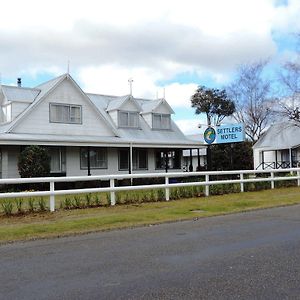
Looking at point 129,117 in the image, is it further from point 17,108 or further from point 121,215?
point 121,215

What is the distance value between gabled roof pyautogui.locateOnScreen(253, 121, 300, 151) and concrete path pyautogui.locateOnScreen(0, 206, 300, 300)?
35.7 meters

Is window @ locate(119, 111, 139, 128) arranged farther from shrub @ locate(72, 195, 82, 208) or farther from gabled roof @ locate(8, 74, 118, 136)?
shrub @ locate(72, 195, 82, 208)

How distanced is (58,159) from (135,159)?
6095 mm

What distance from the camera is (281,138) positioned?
154ft

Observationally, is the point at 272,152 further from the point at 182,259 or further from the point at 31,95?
the point at 182,259

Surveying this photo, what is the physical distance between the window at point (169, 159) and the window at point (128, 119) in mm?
2769

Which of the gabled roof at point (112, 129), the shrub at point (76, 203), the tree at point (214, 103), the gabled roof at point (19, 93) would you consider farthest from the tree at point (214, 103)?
the shrub at point (76, 203)

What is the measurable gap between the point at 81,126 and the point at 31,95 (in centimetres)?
369

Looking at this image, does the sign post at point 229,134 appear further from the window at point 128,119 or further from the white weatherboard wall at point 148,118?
the window at point 128,119

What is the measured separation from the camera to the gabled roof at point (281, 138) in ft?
148

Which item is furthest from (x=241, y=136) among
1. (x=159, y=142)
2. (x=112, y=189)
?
(x=112, y=189)

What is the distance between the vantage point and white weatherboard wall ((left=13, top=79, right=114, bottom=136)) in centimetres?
2786

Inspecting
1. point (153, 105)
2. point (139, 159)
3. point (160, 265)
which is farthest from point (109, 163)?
point (160, 265)

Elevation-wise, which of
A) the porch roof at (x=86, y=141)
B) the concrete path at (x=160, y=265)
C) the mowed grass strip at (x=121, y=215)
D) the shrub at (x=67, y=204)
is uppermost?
the porch roof at (x=86, y=141)
